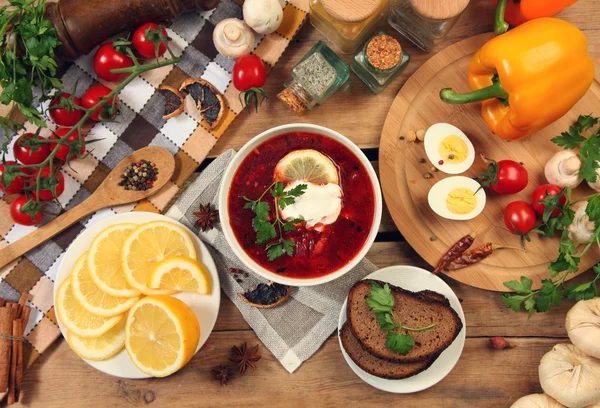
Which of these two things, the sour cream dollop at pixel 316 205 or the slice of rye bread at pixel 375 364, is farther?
the slice of rye bread at pixel 375 364

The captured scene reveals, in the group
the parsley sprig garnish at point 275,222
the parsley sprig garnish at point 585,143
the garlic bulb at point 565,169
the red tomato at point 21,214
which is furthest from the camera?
the red tomato at point 21,214

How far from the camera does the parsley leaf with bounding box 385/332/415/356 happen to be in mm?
1859

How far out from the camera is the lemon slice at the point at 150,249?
6.37ft

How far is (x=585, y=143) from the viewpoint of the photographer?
1.88m

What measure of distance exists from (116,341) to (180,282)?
42 centimetres

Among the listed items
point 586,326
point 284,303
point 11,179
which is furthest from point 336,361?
point 11,179

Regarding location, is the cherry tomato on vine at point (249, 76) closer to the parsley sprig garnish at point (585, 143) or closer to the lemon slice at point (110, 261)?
the lemon slice at point (110, 261)

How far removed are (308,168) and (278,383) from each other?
1067mm

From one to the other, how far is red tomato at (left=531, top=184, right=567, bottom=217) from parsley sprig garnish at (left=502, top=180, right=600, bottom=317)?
0.10ft

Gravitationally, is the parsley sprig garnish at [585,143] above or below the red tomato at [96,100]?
below

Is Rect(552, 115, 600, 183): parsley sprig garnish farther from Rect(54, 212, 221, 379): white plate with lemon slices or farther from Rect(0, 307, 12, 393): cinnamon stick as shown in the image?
Rect(0, 307, 12, 393): cinnamon stick

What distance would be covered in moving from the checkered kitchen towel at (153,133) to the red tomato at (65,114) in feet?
0.24

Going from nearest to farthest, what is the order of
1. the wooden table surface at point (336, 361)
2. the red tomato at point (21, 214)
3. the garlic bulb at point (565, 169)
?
the garlic bulb at point (565, 169) → the red tomato at point (21, 214) → the wooden table surface at point (336, 361)

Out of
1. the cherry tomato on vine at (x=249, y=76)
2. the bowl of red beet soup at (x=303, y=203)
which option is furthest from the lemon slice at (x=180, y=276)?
the cherry tomato on vine at (x=249, y=76)
